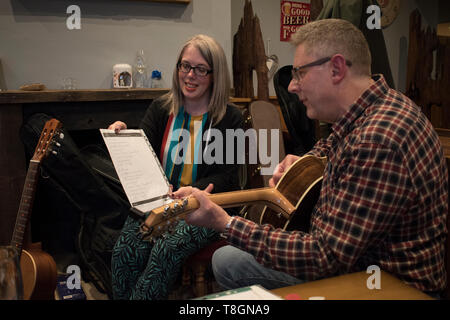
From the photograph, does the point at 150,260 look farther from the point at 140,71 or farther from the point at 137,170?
the point at 140,71

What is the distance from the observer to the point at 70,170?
96.6 inches

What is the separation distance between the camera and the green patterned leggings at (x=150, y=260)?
1.78 metres

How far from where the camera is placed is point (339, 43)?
120 centimetres

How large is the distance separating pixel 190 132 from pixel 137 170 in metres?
0.59

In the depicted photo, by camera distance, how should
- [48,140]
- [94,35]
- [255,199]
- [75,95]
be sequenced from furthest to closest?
[94,35]
[75,95]
[48,140]
[255,199]

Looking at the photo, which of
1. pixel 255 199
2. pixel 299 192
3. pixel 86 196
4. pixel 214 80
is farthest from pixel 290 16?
pixel 255 199

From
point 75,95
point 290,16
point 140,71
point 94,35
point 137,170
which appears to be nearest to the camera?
point 137,170

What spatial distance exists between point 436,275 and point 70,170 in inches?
78.3

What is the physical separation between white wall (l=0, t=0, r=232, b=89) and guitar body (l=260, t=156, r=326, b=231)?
70.1 inches

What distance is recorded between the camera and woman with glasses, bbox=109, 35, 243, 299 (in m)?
1.88

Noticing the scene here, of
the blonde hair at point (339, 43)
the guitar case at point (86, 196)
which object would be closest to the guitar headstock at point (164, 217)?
the blonde hair at point (339, 43)

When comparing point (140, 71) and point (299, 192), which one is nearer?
point (299, 192)
